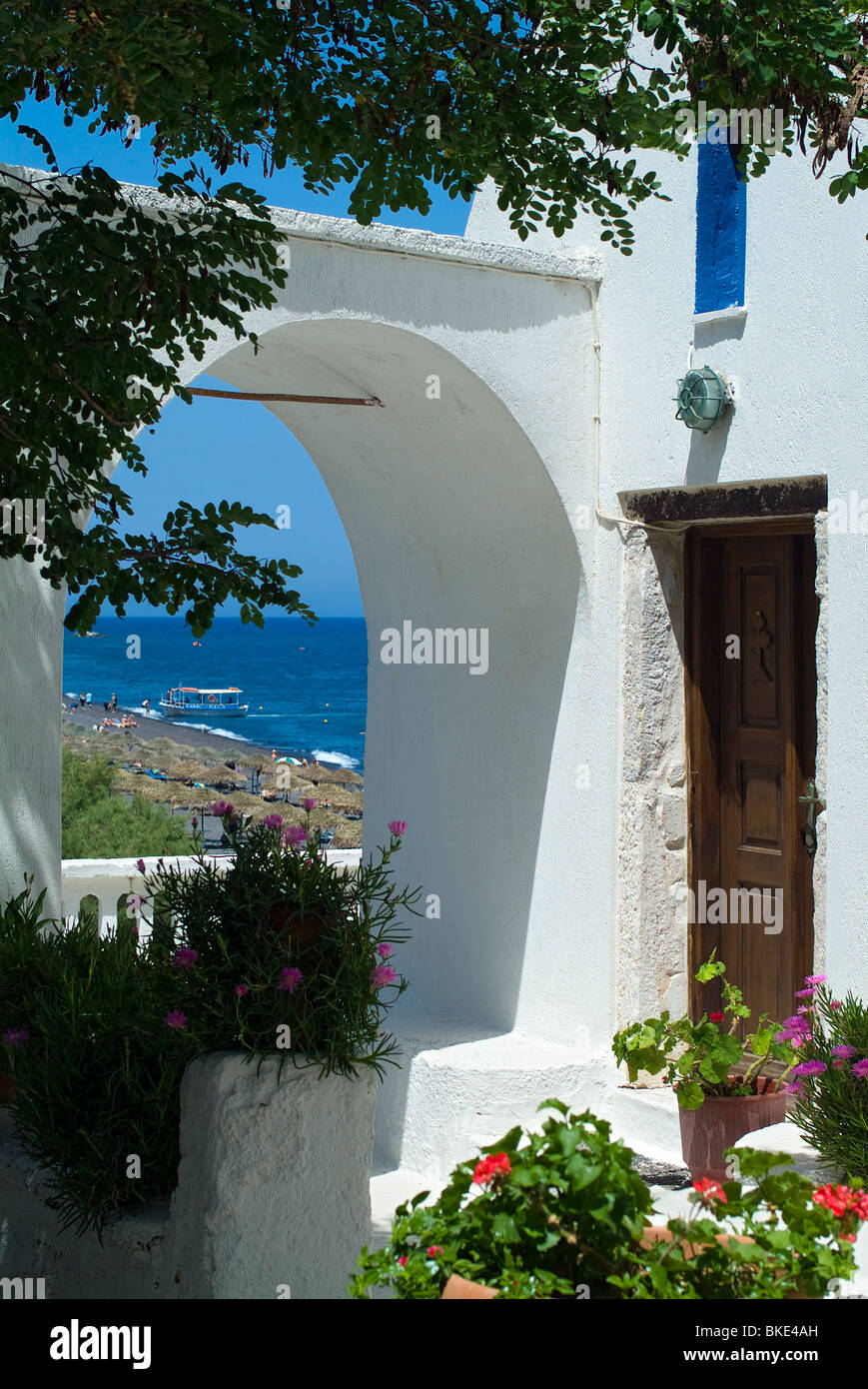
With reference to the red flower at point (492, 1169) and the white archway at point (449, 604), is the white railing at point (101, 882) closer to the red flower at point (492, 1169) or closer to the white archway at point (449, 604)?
the white archway at point (449, 604)

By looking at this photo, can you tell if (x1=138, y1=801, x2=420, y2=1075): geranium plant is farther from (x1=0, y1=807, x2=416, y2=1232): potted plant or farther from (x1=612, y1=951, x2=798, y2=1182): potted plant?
(x1=612, y1=951, x2=798, y2=1182): potted plant

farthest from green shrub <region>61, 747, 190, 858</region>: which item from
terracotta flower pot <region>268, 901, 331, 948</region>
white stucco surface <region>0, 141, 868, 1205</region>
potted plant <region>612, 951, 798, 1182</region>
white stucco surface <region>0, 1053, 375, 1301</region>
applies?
terracotta flower pot <region>268, 901, 331, 948</region>

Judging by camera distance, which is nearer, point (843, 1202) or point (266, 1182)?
point (843, 1202)

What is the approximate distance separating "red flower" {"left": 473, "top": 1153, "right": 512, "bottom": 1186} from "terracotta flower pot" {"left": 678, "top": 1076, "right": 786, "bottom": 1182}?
2973 millimetres

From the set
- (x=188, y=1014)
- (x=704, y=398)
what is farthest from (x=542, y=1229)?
(x=704, y=398)

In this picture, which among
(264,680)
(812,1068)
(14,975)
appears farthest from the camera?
(264,680)

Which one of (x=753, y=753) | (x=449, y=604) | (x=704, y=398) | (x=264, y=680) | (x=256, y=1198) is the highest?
(x=264, y=680)

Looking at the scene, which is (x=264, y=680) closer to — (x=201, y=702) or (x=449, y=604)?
(x=201, y=702)

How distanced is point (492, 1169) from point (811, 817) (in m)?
3.52

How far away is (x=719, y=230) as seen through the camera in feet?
18.3

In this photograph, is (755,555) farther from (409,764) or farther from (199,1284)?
(199,1284)

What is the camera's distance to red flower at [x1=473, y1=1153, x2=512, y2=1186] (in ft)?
6.82

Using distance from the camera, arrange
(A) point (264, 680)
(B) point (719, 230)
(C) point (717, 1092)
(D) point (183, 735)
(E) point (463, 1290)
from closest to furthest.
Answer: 1. (E) point (463, 1290)
2. (C) point (717, 1092)
3. (B) point (719, 230)
4. (D) point (183, 735)
5. (A) point (264, 680)

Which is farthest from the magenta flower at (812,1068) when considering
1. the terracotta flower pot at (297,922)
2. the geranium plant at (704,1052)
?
the terracotta flower pot at (297,922)
